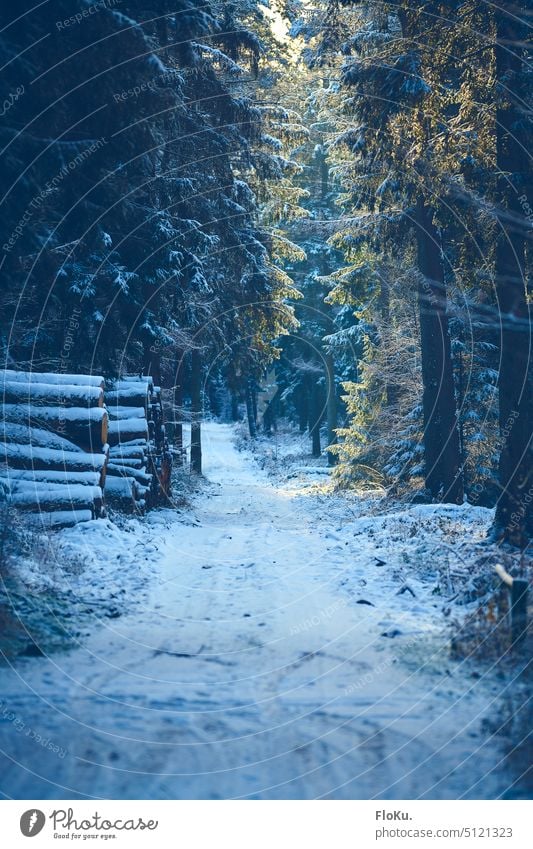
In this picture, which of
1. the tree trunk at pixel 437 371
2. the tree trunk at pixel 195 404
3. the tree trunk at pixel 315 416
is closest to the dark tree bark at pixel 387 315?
the tree trunk at pixel 437 371

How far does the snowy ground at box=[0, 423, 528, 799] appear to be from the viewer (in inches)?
173

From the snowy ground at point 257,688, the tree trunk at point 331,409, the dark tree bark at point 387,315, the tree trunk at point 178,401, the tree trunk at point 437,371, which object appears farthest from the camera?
the tree trunk at point 331,409

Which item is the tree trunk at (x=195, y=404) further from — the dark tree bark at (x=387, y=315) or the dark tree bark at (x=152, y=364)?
the dark tree bark at (x=387, y=315)

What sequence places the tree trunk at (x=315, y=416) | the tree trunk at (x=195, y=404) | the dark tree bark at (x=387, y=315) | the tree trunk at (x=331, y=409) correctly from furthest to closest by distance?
the tree trunk at (x=315, y=416) → the tree trunk at (x=331, y=409) → the tree trunk at (x=195, y=404) → the dark tree bark at (x=387, y=315)

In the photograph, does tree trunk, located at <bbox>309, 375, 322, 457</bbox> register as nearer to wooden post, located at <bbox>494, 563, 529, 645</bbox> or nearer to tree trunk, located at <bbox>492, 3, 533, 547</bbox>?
tree trunk, located at <bbox>492, 3, 533, 547</bbox>

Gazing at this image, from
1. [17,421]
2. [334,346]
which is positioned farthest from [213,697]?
[334,346]

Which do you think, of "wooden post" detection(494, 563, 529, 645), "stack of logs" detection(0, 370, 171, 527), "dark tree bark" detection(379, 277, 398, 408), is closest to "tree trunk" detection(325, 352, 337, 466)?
"dark tree bark" detection(379, 277, 398, 408)

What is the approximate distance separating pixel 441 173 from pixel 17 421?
8.60 meters

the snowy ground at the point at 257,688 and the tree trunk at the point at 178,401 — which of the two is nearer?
the snowy ground at the point at 257,688

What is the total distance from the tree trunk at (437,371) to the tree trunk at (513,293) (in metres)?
4.55

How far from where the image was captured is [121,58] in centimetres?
1065

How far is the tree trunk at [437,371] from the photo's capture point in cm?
1523

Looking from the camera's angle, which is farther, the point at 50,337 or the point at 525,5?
the point at 50,337
